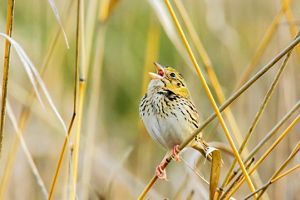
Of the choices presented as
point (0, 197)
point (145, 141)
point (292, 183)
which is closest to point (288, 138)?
point (292, 183)

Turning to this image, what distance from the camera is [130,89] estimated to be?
4.81 meters

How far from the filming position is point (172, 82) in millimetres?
2637

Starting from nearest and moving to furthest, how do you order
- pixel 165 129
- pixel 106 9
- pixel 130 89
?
pixel 165 129
pixel 106 9
pixel 130 89

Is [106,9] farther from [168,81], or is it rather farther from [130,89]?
[130,89]

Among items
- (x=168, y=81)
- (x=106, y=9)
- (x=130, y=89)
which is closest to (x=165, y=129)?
(x=168, y=81)

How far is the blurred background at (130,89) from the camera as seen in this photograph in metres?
3.50

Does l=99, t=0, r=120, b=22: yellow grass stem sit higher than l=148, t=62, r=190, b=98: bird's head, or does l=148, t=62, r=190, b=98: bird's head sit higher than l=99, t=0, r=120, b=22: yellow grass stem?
l=99, t=0, r=120, b=22: yellow grass stem

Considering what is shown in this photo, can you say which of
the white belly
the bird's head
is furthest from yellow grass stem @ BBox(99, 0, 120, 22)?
the white belly

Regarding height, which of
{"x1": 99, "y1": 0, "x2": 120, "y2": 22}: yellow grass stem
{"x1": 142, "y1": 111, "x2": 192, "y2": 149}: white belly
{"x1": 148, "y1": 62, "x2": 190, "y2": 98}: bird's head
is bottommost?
{"x1": 142, "y1": 111, "x2": 192, "y2": 149}: white belly

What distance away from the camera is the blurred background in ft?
11.5

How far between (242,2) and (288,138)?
101 centimetres

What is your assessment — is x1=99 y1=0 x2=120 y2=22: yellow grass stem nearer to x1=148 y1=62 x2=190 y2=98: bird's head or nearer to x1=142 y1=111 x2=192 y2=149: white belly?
x1=148 y1=62 x2=190 y2=98: bird's head

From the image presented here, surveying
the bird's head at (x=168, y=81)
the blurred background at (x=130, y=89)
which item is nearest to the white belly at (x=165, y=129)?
the bird's head at (x=168, y=81)

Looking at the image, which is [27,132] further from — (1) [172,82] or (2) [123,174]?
(1) [172,82]
